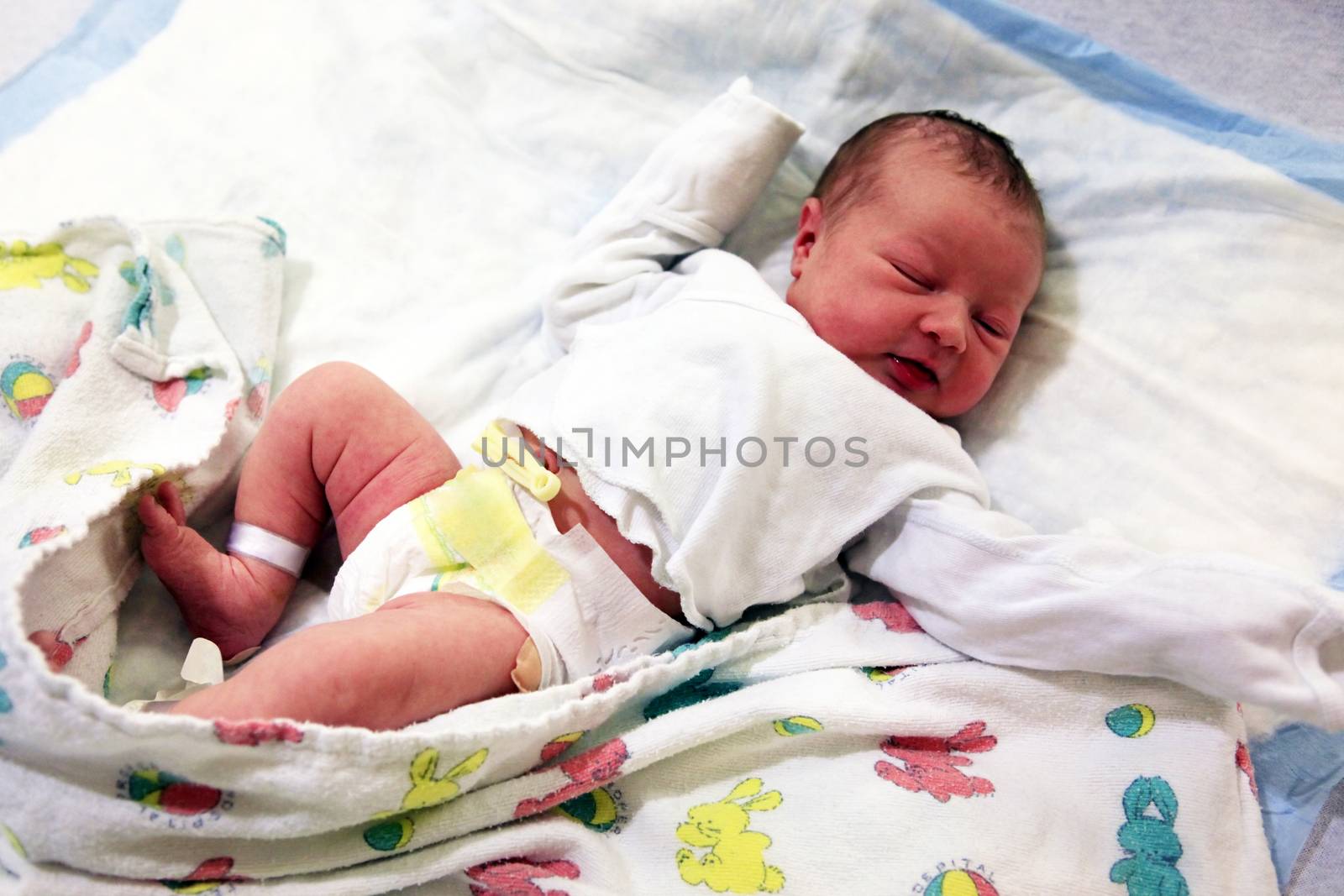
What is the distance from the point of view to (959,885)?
83 cm

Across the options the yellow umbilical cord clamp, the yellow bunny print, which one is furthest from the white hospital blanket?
the yellow umbilical cord clamp

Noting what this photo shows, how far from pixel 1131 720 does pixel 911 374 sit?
44 cm

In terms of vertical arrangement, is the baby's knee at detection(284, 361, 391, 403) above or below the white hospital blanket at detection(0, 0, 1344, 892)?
below

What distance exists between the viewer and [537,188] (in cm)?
137

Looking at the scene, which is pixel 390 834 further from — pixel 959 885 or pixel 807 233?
pixel 807 233

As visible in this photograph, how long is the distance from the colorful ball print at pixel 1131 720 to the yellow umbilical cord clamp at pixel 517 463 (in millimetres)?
639

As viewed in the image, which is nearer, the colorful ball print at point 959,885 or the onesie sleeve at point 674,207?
the colorful ball print at point 959,885

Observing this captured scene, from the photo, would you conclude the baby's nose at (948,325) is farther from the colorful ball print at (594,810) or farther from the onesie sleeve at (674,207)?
the colorful ball print at (594,810)

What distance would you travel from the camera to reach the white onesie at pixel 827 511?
860 millimetres

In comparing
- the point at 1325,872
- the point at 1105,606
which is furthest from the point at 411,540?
the point at 1325,872

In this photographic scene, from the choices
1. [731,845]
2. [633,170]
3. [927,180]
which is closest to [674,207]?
[633,170]

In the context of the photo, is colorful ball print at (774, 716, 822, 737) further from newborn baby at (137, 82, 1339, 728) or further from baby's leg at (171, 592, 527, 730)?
baby's leg at (171, 592, 527, 730)

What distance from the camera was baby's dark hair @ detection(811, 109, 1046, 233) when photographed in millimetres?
1104

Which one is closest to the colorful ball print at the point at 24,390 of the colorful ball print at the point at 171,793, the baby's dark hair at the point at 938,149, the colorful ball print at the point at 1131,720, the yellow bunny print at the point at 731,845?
the colorful ball print at the point at 171,793
